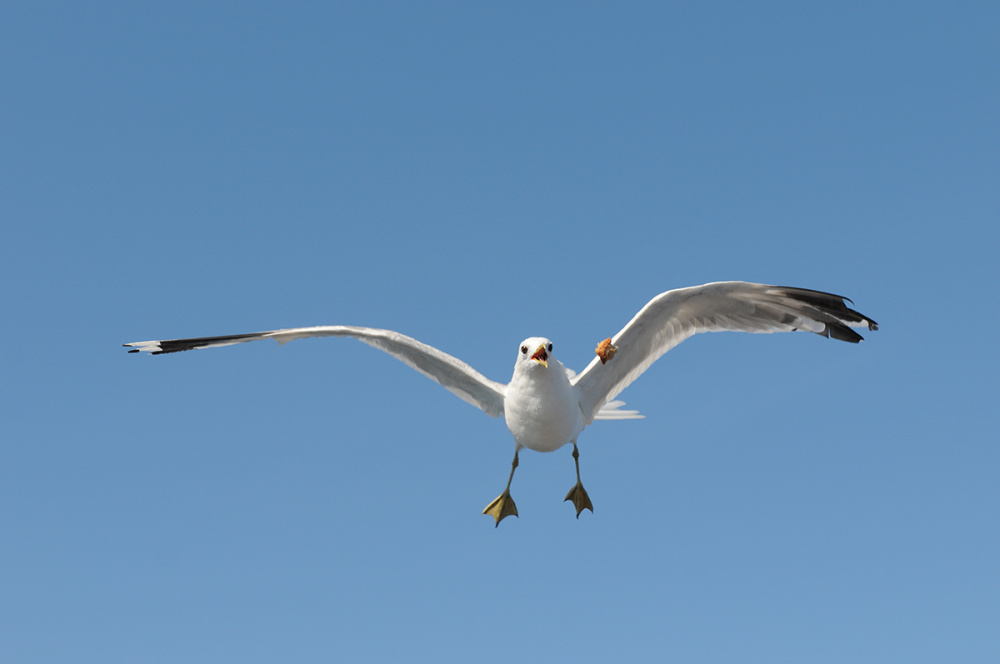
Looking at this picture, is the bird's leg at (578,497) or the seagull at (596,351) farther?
the bird's leg at (578,497)

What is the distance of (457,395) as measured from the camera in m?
16.1

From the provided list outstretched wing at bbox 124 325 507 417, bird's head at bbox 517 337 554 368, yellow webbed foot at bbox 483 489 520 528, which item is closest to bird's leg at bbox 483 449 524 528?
yellow webbed foot at bbox 483 489 520 528

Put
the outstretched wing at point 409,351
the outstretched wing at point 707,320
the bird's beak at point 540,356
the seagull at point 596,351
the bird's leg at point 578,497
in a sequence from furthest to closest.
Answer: the bird's leg at point 578,497 → the outstretched wing at point 409,351 → the outstretched wing at point 707,320 → the seagull at point 596,351 → the bird's beak at point 540,356

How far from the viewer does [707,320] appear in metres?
15.2

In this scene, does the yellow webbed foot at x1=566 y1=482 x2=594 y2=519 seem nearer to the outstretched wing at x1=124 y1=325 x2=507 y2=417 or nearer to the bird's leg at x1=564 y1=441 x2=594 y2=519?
the bird's leg at x1=564 y1=441 x2=594 y2=519

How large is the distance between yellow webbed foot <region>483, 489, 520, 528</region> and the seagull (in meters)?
0.02

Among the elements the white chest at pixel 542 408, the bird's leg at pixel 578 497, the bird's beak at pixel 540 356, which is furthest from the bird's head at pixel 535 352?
the bird's leg at pixel 578 497

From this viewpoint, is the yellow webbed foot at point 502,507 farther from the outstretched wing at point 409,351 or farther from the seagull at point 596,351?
the outstretched wing at point 409,351

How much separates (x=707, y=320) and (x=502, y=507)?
4.41 m

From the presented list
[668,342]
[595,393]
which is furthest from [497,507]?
[668,342]

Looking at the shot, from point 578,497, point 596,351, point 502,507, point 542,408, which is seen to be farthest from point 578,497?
point 596,351

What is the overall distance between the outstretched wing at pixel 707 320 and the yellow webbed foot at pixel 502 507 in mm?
2011

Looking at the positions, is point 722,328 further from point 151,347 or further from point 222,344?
point 151,347

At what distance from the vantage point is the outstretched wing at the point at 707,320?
47.8 ft
